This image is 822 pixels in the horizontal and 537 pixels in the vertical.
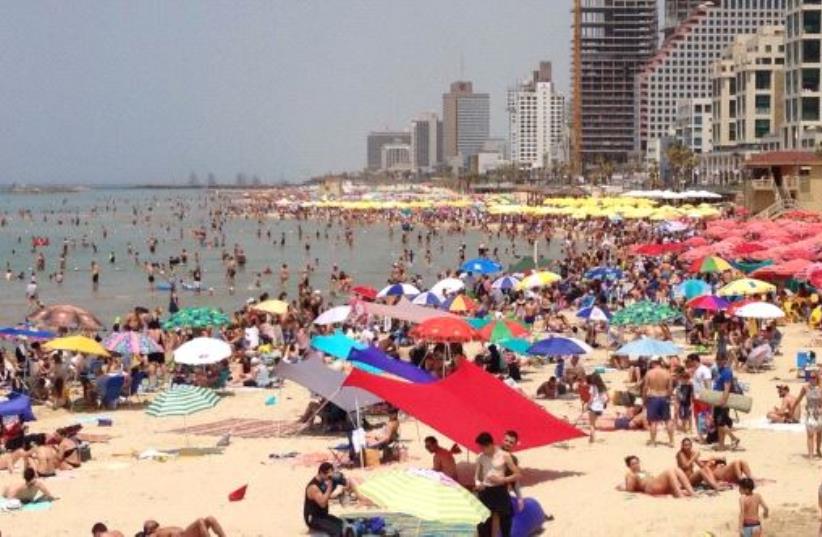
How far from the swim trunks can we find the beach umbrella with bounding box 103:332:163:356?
8.32 m

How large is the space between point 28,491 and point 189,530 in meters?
3.02

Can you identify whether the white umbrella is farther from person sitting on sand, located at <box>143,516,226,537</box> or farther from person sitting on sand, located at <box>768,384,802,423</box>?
person sitting on sand, located at <box>143,516,226,537</box>

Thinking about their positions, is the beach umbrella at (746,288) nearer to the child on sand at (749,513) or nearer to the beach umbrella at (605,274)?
the beach umbrella at (605,274)

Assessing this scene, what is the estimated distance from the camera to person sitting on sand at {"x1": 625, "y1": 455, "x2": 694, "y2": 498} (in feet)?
38.7

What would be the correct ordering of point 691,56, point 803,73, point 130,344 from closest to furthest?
point 130,344 → point 803,73 → point 691,56

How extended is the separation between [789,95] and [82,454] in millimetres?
66309

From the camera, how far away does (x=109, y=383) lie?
1809 centimetres

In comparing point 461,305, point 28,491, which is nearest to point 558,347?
point 461,305

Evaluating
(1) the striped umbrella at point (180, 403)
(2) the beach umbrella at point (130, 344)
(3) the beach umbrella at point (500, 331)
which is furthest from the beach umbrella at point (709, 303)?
(1) the striped umbrella at point (180, 403)

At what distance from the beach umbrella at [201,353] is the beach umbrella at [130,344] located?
1.06 m

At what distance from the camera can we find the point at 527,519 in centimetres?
1062

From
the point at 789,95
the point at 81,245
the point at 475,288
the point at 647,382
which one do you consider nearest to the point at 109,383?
the point at 647,382

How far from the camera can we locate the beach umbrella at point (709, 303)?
2259cm

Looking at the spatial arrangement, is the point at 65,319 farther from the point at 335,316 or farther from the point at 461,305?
the point at 461,305
